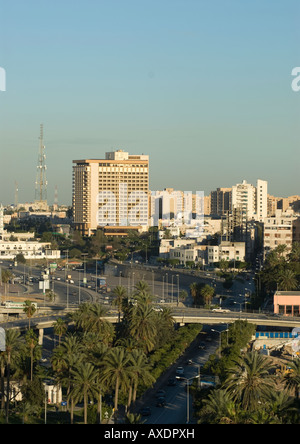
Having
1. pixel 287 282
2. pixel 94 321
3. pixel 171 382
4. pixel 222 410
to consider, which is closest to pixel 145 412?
pixel 171 382

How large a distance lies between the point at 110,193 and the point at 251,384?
212 feet

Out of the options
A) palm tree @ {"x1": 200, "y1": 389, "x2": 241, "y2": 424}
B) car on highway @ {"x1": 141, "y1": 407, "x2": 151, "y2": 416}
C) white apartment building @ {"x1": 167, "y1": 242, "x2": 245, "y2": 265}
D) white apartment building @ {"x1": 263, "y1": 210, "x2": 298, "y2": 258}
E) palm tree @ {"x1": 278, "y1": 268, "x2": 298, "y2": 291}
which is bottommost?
car on highway @ {"x1": 141, "y1": 407, "x2": 151, "y2": 416}

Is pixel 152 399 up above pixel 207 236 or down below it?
below

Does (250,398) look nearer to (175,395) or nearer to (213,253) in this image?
(175,395)

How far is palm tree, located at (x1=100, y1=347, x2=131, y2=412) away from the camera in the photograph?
2153cm

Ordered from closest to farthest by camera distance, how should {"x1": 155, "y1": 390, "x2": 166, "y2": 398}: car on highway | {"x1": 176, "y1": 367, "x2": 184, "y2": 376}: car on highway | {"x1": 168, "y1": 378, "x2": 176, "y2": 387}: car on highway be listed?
{"x1": 155, "y1": 390, "x2": 166, "y2": 398}: car on highway, {"x1": 168, "y1": 378, "x2": 176, "y2": 387}: car on highway, {"x1": 176, "y1": 367, "x2": 184, "y2": 376}: car on highway

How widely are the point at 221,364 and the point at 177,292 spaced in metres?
20.9

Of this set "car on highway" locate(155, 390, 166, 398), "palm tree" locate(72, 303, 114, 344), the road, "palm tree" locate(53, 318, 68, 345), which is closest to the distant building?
the road

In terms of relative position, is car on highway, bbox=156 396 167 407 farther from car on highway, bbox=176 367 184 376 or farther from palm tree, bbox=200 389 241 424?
palm tree, bbox=200 389 241 424

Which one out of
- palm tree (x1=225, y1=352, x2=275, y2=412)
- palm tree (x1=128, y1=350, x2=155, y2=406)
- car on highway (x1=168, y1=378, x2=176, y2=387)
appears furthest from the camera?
Answer: car on highway (x1=168, y1=378, x2=176, y2=387)

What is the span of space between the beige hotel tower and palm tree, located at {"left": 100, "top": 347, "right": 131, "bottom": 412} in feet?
198
